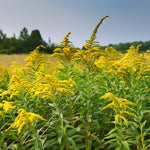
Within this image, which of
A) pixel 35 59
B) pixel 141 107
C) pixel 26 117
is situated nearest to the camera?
pixel 26 117

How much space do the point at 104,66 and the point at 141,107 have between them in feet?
7.50

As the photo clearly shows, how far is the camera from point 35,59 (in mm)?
3506

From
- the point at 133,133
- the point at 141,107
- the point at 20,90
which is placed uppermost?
the point at 20,90

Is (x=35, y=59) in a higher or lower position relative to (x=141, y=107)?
higher

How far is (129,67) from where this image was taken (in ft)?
8.32

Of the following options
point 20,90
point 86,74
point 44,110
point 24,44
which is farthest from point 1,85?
point 24,44

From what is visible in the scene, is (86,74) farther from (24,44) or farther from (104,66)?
(24,44)

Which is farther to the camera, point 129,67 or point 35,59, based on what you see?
point 35,59

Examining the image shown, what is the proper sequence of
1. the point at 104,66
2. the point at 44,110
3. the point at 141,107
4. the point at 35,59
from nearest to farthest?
the point at 141,107
the point at 44,110
the point at 35,59
the point at 104,66

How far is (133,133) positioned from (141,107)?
1.48 ft

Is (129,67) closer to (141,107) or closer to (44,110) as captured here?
(141,107)

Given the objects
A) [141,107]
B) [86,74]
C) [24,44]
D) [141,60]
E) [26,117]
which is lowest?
[141,107]

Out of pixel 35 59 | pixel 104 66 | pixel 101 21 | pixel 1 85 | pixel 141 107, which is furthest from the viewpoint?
pixel 104 66

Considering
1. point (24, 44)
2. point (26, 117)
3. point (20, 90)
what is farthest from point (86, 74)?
point (24, 44)
